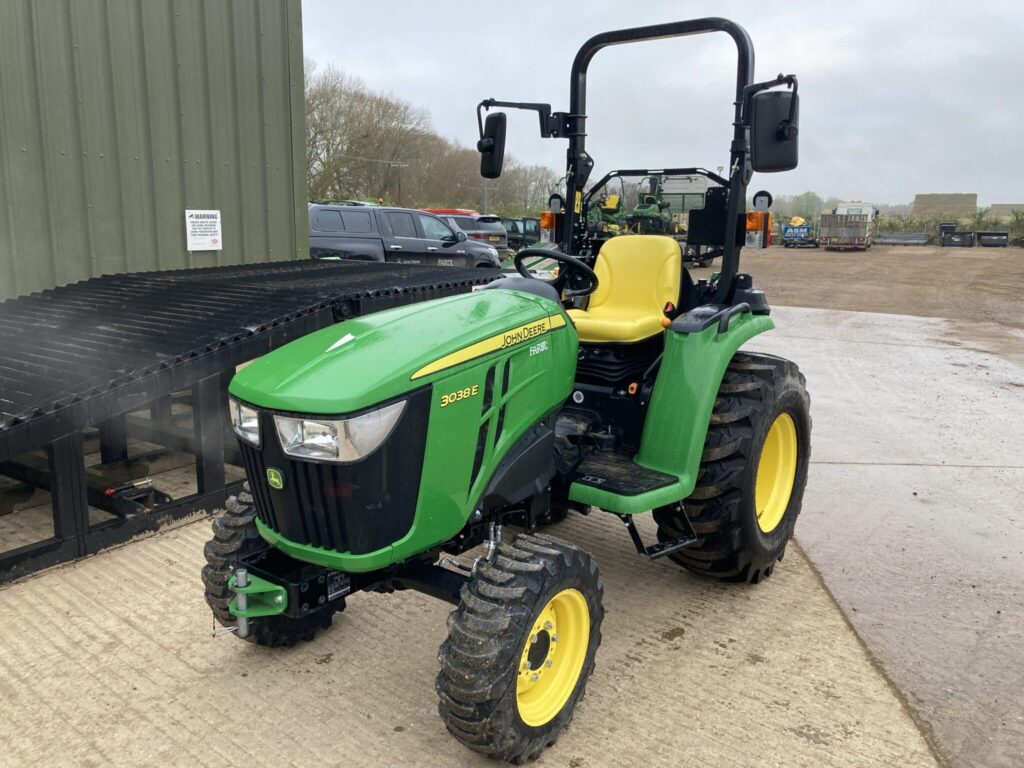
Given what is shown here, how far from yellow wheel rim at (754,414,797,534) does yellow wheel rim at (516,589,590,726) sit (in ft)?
4.91

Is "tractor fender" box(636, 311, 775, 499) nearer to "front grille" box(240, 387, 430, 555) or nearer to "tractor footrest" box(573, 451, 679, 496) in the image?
"tractor footrest" box(573, 451, 679, 496)

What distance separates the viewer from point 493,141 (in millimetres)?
3627

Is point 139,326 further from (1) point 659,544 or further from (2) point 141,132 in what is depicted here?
(1) point 659,544

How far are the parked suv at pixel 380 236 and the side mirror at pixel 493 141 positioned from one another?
29.4 ft

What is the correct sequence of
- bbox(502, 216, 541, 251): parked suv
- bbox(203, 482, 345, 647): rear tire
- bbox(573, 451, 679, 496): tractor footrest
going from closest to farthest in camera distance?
bbox(203, 482, 345, 647): rear tire
bbox(573, 451, 679, 496): tractor footrest
bbox(502, 216, 541, 251): parked suv

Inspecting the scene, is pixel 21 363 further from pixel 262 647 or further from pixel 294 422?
pixel 294 422

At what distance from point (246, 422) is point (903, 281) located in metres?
21.9

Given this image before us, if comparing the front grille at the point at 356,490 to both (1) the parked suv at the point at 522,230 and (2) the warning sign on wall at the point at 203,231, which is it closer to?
(2) the warning sign on wall at the point at 203,231

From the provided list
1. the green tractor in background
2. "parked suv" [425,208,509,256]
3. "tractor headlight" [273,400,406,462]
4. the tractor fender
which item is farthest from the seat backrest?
"parked suv" [425,208,509,256]

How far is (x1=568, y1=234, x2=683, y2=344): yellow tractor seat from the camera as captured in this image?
3.54 metres

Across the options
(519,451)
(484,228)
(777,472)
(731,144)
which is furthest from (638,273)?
(484,228)

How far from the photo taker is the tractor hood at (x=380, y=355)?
7.36 ft

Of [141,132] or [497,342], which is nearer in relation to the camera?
[497,342]

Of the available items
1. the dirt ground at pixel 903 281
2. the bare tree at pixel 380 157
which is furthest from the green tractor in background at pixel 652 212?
the bare tree at pixel 380 157
